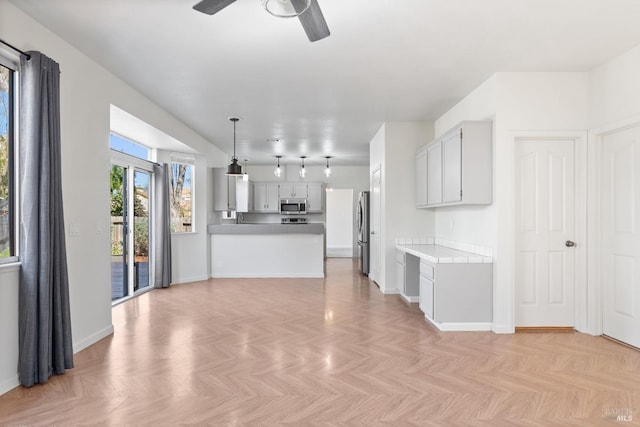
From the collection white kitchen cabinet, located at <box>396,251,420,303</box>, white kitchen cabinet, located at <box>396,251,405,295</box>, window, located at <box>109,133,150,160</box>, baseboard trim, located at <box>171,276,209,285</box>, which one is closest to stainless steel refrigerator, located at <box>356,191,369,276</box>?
white kitchen cabinet, located at <box>396,251,405,295</box>

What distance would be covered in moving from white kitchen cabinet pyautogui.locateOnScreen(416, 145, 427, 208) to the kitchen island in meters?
2.42

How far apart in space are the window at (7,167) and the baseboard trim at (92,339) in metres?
1.06

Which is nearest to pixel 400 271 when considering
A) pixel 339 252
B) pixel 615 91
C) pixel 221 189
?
pixel 615 91

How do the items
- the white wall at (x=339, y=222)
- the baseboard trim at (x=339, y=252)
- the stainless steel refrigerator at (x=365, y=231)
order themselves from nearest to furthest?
the stainless steel refrigerator at (x=365, y=231) → the baseboard trim at (x=339, y=252) → the white wall at (x=339, y=222)

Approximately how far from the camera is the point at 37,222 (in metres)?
2.69

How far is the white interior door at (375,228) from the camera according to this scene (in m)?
6.45

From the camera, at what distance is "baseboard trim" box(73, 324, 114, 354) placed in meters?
3.35

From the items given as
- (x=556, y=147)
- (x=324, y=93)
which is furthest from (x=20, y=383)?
(x=556, y=147)

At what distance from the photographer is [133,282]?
5.83m

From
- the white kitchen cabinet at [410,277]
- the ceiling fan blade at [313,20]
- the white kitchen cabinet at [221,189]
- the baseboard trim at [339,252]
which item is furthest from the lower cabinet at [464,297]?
the baseboard trim at [339,252]

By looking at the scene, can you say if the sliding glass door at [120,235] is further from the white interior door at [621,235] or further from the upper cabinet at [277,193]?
the white interior door at [621,235]

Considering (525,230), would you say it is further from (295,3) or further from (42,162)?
(42,162)

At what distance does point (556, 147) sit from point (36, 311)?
484cm

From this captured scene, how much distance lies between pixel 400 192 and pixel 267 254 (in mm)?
3014
